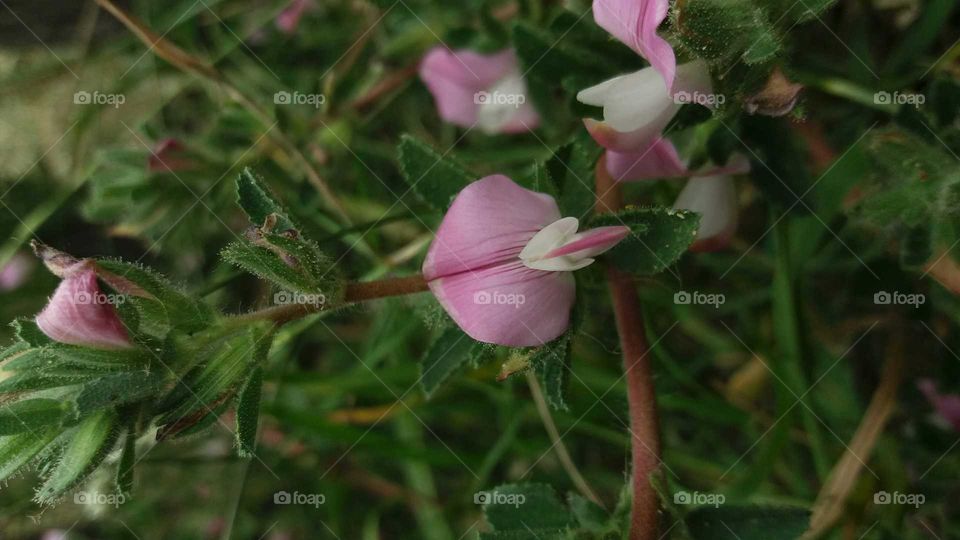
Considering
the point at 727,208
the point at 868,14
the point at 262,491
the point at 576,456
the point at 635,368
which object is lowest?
the point at 262,491

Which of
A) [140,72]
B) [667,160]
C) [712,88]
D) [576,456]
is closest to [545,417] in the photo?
[576,456]

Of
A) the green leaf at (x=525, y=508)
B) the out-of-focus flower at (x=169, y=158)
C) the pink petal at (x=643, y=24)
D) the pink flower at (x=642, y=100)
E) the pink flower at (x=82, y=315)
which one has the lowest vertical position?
the green leaf at (x=525, y=508)

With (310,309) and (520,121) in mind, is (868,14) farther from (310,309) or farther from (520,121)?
(310,309)

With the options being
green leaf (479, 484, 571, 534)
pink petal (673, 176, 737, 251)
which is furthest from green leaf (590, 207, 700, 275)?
green leaf (479, 484, 571, 534)

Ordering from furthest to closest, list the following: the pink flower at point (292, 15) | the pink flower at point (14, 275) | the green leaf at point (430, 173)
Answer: the pink flower at point (14, 275)
the pink flower at point (292, 15)
the green leaf at point (430, 173)

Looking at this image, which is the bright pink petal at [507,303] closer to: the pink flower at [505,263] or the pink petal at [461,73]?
A: the pink flower at [505,263]

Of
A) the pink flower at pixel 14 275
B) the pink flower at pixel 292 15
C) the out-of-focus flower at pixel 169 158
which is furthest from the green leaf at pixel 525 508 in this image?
the pink flower at pixel 14 275

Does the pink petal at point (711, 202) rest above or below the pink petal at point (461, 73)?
below
